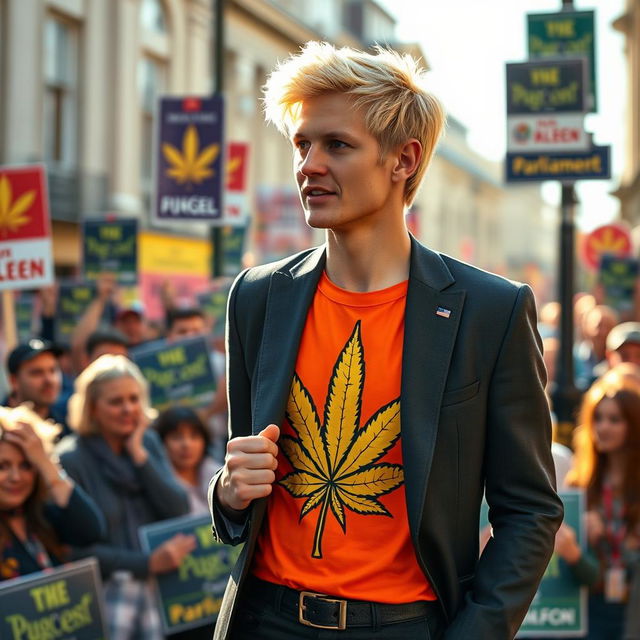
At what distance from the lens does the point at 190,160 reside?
11445 mm

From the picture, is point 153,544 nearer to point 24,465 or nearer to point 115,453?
point 115,453

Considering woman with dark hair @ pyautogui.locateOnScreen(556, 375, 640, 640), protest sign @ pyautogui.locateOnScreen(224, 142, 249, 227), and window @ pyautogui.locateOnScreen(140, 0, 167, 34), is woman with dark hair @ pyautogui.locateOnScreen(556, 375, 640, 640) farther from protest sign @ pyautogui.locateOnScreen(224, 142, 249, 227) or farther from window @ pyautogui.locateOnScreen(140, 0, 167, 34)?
window @ pyautogui.locateOnScreen(140, 0, 167, 34)

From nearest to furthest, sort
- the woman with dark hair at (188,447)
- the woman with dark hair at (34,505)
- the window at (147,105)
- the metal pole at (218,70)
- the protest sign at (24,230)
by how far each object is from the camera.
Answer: the woman with dark hair at (34,505)
the woman with dark hair at (188,447)
the protest sign at (24,230)
the metal pole at (218,70)
the window at (147,105)

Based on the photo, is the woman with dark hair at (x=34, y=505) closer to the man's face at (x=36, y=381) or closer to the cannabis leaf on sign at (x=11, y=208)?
the man's face at (x=36, y=381)

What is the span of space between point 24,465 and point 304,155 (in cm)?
297

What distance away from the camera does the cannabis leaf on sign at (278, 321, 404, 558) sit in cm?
264

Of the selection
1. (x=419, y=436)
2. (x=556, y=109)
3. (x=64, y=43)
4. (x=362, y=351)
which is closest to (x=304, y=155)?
(x=362, y=351)

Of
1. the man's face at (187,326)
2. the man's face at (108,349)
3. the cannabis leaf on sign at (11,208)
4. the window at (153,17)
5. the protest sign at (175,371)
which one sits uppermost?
the window at (153,17)

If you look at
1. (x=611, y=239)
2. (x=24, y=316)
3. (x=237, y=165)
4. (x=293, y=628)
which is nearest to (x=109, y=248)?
(x=24, y=316)

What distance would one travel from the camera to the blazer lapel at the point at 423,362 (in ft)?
8.35

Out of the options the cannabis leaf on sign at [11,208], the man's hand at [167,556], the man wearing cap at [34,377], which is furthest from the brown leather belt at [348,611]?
the cannabis leaf on sign at [11,208]

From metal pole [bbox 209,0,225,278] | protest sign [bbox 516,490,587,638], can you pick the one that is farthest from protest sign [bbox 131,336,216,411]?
metal pole [bbox 209,0,225,278]

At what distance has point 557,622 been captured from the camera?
573cm

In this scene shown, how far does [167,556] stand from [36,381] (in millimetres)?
1763
